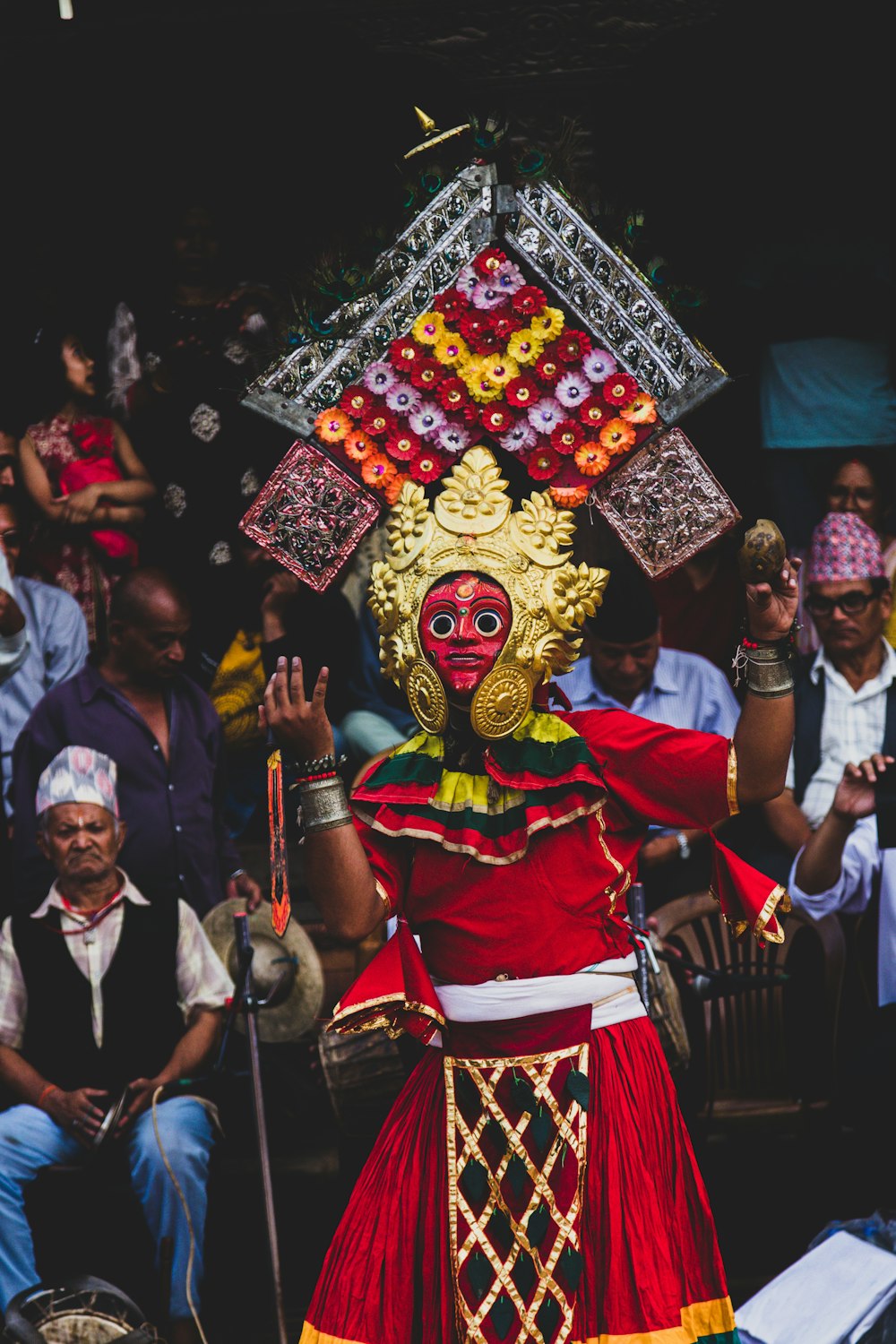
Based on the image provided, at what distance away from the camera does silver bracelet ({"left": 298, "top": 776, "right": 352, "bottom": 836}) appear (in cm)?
335

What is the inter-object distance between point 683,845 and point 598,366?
2.43 metres

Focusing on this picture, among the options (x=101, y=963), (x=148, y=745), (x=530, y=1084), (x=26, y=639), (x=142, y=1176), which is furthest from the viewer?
(x=26, y=639)

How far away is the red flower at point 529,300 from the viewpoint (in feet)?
11.8

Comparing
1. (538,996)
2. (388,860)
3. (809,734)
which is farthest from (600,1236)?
(809,734)

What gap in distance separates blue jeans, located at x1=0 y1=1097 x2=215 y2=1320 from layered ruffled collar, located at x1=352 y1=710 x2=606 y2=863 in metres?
1.75

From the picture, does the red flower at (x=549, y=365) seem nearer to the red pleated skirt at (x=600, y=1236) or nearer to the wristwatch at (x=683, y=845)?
the red pleated skirt at (x=600, y=1236)

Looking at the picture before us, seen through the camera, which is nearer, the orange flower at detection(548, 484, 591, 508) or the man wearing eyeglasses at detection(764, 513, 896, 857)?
the orange flower at detection(548, 484, 591, 508)

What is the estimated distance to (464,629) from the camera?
11.3 ft

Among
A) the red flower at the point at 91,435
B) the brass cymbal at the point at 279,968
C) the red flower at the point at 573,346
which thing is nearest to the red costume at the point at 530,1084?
the red flower at the point at 573,346

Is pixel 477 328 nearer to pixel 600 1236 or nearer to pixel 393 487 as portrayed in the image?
pixel 393 487

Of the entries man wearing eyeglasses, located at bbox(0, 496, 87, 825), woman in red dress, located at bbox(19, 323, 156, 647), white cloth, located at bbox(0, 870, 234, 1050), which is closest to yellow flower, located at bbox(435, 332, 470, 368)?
white cloth, located at bbox(0, 870, 234, 1050)

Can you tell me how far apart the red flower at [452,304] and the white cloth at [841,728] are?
2.68m

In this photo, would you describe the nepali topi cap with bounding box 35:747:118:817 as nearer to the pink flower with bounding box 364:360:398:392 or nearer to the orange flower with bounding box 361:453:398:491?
the orange flower with bounding box 361:453:398:491

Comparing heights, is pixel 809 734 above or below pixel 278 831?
above
